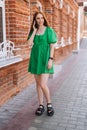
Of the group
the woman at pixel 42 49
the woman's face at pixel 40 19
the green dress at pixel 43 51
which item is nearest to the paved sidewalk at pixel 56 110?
the woman at pixel 42 49

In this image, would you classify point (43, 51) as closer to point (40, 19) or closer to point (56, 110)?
point (40, 19)

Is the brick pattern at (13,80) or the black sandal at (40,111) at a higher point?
the brick pattern at (13,80)

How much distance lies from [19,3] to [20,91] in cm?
199

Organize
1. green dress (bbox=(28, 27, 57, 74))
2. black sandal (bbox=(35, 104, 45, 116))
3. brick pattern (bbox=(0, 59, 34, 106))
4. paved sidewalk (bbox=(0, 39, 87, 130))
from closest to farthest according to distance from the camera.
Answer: paved sidewalk (bbox=(0, 39, 87, 130))
green dress (bbox=(28, 27, 57, 74))
black sandal (bbox=(35, 104, 45, 116))
brick pattern (bbox=(0, 59, 34, 106))

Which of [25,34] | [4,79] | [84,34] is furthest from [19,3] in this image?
[84,34]

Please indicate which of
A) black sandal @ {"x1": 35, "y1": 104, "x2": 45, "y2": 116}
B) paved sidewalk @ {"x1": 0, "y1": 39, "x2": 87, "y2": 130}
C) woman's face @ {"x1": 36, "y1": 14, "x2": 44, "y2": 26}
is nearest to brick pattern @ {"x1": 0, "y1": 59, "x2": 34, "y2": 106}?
paved sidewalk @ {"x1": 0, "y1": 39, "x2": 87, "y2": 130}

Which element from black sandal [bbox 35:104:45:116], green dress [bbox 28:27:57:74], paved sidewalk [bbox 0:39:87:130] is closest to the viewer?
paved sidewalk [bbox 0:39:87:130]

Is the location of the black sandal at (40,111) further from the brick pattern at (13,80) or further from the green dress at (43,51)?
the brick pattern at (13,80)

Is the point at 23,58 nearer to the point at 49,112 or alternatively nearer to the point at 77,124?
the point at 49,112

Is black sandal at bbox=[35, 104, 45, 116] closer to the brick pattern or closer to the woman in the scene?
the woman

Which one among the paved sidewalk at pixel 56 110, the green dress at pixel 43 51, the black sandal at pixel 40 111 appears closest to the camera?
the paved sidewalk at pixel 56 110

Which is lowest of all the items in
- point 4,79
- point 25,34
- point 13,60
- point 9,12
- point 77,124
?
point 77,124

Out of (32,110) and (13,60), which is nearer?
(32,110)

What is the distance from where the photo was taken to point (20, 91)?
637 cm
